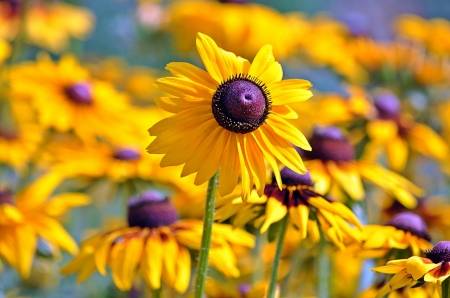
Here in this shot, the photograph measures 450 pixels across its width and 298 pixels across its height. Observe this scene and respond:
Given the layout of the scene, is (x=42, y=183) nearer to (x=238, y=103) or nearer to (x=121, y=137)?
(x=121, y=137)

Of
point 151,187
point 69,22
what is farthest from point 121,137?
point 69,22

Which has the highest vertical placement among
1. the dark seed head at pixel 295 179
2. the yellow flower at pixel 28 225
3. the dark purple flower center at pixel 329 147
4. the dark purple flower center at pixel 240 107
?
the dark purple flower center at pixel 240 107

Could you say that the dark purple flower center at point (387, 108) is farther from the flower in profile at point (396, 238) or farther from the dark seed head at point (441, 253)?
the dark seed head at point (441, 253)

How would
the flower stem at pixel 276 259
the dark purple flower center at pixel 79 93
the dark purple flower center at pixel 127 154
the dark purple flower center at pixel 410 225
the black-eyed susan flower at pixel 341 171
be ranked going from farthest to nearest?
the dark purple flower center at pixel 79 93
the dark purple flower center at pixel 127 154
the black-eyed susan flower at pixel 341 171
the dark purple flower center at pixel 410 225
the flower stem at pixel 276 259

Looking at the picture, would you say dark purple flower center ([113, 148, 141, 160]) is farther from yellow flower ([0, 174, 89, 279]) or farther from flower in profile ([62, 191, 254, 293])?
flower in profile ([62, 191, 254, 293])

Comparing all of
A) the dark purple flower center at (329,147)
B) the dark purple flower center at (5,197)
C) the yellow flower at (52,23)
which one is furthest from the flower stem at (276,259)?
the yellow flower at (52,23)

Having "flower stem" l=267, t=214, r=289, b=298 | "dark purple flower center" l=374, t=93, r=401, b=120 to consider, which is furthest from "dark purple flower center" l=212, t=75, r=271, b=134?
"dark purple flower center" l=374, t=93, r=401, b=120
